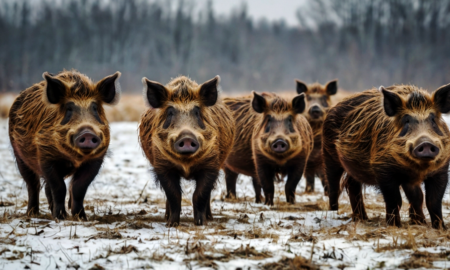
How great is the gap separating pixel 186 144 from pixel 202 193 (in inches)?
28.1

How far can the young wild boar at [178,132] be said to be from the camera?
5.27 metres

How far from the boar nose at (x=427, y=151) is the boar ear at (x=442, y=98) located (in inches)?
29.0

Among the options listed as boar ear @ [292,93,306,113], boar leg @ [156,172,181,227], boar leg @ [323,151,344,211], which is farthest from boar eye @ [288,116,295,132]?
boar leg @ [156,172,181,227]

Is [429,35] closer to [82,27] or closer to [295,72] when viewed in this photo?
[295,72]

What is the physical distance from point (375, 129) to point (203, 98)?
194 cm

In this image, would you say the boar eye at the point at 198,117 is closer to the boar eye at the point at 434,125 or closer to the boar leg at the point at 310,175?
the boar eye at the point at 434,125

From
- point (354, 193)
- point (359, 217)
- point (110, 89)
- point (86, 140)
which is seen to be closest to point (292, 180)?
point (354, 193)

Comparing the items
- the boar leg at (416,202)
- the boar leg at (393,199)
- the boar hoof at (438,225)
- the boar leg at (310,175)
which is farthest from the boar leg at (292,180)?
the boar hoof at (438,225)

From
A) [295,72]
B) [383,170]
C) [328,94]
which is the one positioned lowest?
[383,170]

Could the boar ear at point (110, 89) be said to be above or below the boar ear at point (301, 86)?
below

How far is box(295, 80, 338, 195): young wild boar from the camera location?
897 cm

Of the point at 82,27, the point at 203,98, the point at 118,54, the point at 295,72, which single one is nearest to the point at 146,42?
the point at 118,54

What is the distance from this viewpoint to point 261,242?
4.37 metres

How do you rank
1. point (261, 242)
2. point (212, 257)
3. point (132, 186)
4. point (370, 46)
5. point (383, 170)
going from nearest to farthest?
point (212, 257)
point (261, 242)
point (383, 170)
point (132, 186)
point (370, 46)
